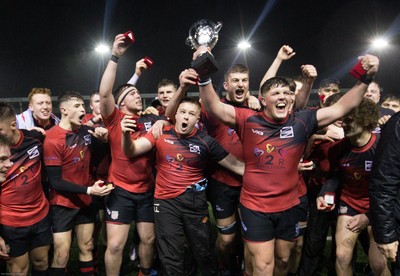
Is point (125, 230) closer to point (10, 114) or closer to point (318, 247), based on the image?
point (10, 114)

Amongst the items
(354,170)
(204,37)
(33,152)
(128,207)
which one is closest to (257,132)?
(204,37)

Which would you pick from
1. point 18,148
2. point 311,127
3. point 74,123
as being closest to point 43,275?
point 18,148

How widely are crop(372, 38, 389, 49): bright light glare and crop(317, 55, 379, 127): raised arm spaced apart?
24.4 m

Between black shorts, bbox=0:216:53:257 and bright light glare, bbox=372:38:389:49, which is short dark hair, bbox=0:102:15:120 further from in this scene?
bright light glare, bbox=372:38:389:49

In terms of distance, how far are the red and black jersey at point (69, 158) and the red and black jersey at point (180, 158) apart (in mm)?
795

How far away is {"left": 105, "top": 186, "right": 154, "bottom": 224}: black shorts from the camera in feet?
13.3

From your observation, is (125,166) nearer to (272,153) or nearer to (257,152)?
(257,152)

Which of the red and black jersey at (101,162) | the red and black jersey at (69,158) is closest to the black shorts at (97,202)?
the red and black jersey at (69,158)

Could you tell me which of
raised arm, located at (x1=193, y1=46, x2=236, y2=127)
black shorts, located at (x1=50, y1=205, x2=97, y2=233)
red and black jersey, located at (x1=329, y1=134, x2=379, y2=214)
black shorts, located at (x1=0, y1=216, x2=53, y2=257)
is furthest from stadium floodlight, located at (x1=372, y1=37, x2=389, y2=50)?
black shorts, located at (x1=0, y1=216, x2=53, y2=257)

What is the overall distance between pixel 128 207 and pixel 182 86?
1461 millimetres

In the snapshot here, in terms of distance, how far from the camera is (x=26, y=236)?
12.0 ft

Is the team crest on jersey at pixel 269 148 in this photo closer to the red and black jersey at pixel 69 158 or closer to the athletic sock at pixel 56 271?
the red and black jersey at pixel 69 158

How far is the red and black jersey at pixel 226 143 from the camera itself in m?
4.30

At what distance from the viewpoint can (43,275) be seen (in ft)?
12.7
